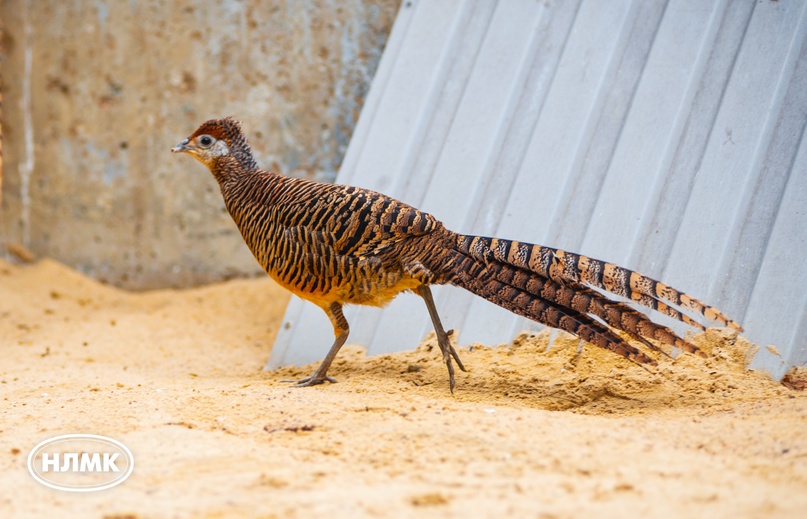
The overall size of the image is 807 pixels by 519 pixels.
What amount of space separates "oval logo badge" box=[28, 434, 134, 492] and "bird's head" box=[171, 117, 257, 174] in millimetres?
2046

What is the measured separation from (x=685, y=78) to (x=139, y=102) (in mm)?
4680

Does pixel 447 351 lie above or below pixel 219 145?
below

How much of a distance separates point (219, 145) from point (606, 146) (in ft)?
7.77

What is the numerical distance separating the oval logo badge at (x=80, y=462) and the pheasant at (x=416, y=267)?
131 centimetres

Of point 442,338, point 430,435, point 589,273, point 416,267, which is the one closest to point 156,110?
point 416,267

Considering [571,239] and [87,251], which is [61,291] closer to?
[87,251]

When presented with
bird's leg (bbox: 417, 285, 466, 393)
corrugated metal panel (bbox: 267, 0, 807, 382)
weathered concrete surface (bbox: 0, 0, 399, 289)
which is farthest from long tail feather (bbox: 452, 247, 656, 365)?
weathered concrete surface (bbox: 0, 0, 399, 289)

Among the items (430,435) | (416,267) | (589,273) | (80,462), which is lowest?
(80,462)

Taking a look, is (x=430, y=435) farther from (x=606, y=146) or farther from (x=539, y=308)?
(x=606, y=146)

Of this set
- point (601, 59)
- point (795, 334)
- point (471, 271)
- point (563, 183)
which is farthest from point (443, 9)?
point (795, 334)

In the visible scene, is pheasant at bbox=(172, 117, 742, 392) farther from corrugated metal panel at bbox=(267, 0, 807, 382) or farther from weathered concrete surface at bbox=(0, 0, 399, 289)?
weathered concrete surface at bbox=(0, 0, 399, 289)

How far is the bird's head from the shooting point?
463 cm

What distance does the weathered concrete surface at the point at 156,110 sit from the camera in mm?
6570

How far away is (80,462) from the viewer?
2828mm
